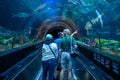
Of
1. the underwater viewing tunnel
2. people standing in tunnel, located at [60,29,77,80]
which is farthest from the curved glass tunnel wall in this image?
people standing in tunnel, located at [60,29,77,80]

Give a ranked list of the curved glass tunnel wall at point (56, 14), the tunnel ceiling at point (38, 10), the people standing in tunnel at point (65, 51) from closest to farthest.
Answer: the people standing in tunnel at point (65, 51) < the curved glass tunnel wall at point (56, 14) < the tunnel ceiling at point (38, 10)

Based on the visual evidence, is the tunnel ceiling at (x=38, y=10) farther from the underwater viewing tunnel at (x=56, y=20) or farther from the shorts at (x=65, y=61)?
the shorts at (x=65, y=61)

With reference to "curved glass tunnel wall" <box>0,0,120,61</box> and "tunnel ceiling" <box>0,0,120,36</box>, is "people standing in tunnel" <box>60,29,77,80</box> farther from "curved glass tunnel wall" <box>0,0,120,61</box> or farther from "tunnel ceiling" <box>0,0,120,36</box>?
"tunnel ceiling" <box>0,0,120,36</box>

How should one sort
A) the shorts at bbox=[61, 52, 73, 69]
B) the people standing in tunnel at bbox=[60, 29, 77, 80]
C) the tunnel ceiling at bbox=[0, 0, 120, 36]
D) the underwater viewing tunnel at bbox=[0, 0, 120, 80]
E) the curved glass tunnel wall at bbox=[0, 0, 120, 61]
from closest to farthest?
the people standing in tunnel at bbox=[60, 29, 77, 80] → the shorts at bbox=[61, 52, 73, 69] → the underwater viewing tunnel at bbox=[0, 0, 120, 80] → the curved glass tunnel wall at bbox=[0, 0, 120, 61] → the tunnel ceiling at bbox=[0, 0, 120, 36]

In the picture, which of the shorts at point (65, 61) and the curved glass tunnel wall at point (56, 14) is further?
the curved glass tunnel wall at point (56, 14)

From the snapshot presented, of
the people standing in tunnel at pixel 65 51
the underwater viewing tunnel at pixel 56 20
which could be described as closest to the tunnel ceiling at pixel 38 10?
the underwater viewing tunnel at pixel 56 20

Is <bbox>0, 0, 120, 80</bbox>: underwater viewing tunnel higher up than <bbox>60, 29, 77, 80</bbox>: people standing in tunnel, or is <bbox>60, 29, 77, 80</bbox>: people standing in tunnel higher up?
<bbox>0, 0, 120, 80</bbox>: underwater viewing tunnel

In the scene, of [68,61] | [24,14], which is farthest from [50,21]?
[68,61]

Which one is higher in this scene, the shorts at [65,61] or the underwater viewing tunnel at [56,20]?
the underwater viewing tunnel at [56,20]

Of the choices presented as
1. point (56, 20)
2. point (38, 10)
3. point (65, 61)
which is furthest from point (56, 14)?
point (65, 61)

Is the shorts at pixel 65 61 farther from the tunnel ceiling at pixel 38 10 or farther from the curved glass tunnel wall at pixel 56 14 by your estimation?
the tunnel ceiling at pixel 38 10

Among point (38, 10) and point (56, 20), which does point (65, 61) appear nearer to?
point (38, 10)

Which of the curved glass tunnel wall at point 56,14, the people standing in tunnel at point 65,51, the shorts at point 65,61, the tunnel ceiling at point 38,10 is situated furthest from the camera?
the tunnel ceiling at point 38,10

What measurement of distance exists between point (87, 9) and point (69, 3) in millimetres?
2107
